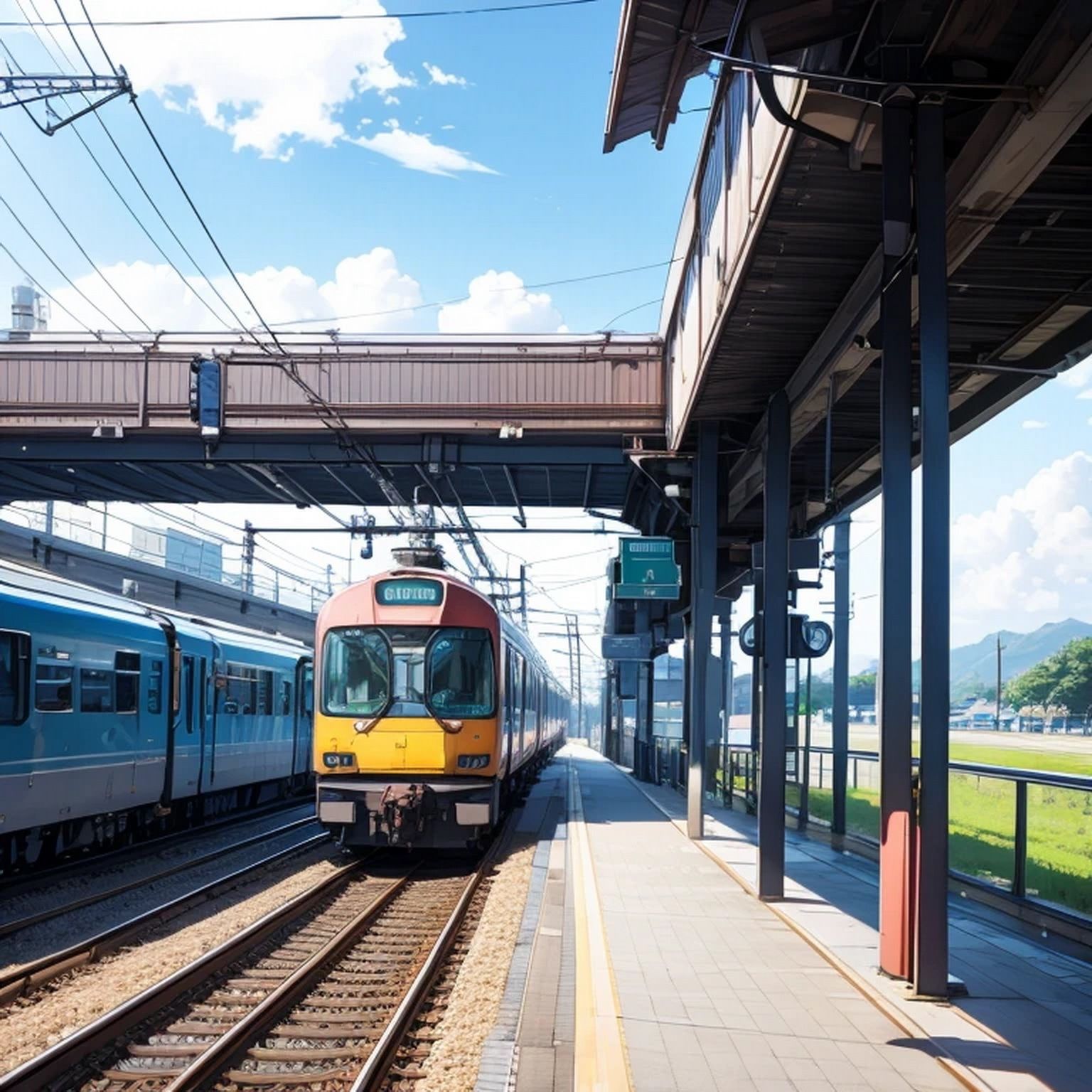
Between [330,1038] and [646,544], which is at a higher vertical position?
[646,544]

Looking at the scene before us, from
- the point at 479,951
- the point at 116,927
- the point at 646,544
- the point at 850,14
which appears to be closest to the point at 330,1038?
the point at 479,951

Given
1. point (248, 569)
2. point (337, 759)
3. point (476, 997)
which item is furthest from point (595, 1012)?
point (248, 569)

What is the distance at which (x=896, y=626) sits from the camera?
7609 mm

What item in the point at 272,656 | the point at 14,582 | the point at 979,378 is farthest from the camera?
the point at 272,656

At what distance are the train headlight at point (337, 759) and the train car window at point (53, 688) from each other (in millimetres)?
3087

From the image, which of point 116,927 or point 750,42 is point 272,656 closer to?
point 116,927

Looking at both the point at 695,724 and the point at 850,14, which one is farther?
the point at 695,724

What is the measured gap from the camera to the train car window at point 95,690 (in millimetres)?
13047

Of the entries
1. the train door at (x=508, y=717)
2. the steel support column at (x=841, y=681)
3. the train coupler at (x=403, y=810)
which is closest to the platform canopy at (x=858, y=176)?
the steel support column at (x=841, y=681)

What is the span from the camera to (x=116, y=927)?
9883 millimetres

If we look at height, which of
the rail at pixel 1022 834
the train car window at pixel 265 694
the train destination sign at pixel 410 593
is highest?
the train destination sign at pixel 410 593

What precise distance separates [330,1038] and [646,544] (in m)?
11.7

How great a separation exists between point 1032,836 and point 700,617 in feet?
23.7

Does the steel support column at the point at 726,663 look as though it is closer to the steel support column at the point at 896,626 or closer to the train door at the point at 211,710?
the train door at the point at 211,710
